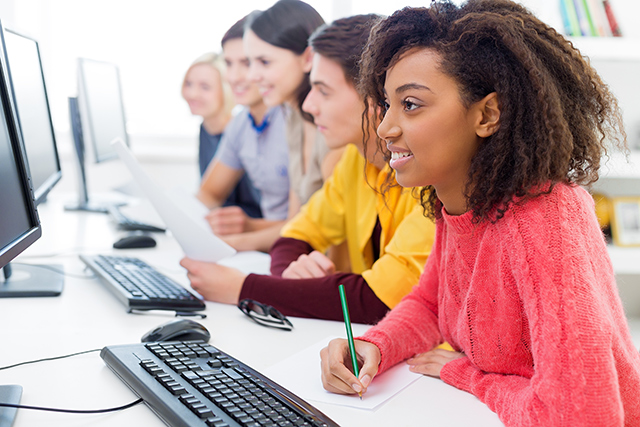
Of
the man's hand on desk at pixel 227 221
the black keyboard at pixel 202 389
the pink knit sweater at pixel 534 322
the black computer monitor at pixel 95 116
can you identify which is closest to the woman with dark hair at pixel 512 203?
the pink knit sweater at pixel 534 322

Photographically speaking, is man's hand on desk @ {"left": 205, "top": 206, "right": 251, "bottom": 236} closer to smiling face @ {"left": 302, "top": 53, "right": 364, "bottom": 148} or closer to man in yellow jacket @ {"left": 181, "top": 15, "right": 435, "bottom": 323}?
man in yellow jacket @ {"left": 181, "top": 15, "right": 435, "bottom": 323}

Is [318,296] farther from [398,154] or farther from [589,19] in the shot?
[589,19]

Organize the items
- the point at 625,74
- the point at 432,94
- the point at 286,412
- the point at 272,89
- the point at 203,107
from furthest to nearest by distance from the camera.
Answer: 1. the point at 203,107
2. the point at 625,74
3. the point at 272,89
4. the point at 432,94
5. the point at 286,412

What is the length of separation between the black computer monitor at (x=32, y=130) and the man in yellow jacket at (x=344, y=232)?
0.96 feet

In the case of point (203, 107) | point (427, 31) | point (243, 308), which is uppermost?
point (427, 31)

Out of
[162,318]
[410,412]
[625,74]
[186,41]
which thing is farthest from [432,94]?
[186,41]

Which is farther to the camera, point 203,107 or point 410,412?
point 203,107

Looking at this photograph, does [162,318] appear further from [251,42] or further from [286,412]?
[251,42]

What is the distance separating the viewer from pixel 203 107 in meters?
2.83

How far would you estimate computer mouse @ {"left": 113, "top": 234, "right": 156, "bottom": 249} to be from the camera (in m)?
1.65

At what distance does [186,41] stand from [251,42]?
160 cm

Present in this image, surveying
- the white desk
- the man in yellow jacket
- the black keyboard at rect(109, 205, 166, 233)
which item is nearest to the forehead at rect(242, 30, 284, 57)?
the man in yellow jacket

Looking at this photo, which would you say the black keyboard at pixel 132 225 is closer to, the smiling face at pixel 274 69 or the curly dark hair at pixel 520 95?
the smiling face at pixel 274 69

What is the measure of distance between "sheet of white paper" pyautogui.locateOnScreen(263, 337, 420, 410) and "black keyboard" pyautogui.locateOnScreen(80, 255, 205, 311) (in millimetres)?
305
